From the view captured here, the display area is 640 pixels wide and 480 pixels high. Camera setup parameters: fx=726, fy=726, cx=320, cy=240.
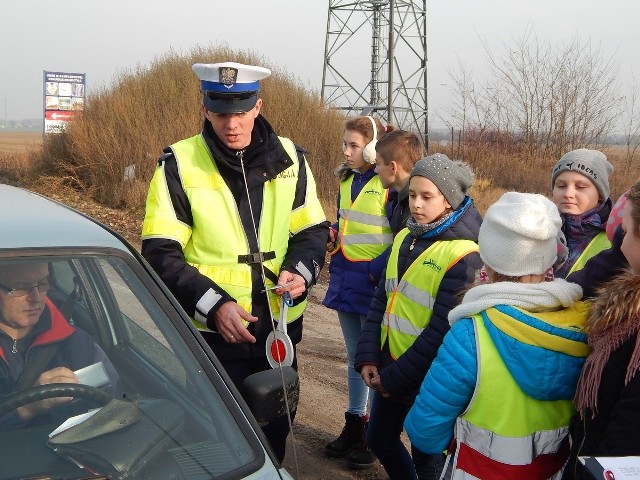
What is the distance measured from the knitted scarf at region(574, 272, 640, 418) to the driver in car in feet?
4.54

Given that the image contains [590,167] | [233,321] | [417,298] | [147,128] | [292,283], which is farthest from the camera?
[147,128]

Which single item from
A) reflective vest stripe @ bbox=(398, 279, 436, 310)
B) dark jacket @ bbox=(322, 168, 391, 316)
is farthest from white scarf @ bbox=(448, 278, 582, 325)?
dark jacket @ bbox=(322, 168, 391, 316)

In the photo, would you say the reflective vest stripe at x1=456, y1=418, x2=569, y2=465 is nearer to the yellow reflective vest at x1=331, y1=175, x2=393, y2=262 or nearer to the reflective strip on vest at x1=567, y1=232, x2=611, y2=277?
the reflective strip on vest at x1=567, y1=232, x2=611, y2=277

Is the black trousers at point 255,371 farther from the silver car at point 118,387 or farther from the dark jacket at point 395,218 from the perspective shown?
the dark jacket at point 395,218

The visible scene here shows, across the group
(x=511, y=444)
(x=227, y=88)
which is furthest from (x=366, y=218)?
(x=511, y=444)

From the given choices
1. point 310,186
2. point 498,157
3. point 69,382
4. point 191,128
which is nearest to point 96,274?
point 69,382

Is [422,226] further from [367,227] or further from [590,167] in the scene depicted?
[367,227]

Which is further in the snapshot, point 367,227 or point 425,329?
point 367,227

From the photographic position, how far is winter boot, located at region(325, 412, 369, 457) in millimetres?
4215

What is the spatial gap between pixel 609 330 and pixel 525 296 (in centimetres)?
30

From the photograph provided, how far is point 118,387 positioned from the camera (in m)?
2.14

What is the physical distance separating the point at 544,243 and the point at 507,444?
653mm

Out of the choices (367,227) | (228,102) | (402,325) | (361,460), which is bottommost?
(361,460)

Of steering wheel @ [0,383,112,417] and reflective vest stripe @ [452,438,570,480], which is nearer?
steering wheel @ [0,383,112,417]
